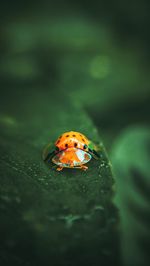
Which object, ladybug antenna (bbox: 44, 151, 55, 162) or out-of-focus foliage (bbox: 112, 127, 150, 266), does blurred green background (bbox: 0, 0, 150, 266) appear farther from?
ladybug antenna (bbox: 44, 151, 55, 162)

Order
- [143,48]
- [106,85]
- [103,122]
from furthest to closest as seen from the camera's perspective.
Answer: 1. [143,48]
2. [106,85]
3. [103,122]

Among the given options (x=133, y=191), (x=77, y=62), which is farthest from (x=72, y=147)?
(x=77, y=62)

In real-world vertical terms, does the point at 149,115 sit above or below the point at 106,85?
below

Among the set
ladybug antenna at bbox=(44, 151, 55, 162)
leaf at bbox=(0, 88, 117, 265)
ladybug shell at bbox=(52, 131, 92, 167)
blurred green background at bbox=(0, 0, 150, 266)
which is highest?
blurred green background at bbox=(0, 0, 150, 266)

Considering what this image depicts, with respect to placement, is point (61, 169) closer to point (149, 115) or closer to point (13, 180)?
point (13, 180)

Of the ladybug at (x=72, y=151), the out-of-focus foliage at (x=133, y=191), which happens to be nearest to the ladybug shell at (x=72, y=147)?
the ladybug at (x=72, y=151)

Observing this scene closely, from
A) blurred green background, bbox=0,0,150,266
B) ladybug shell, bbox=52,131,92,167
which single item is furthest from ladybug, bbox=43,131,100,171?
blurred green background, bbox=0,0,150,266

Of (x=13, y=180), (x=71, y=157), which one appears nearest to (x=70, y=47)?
(x=71, y=157)
